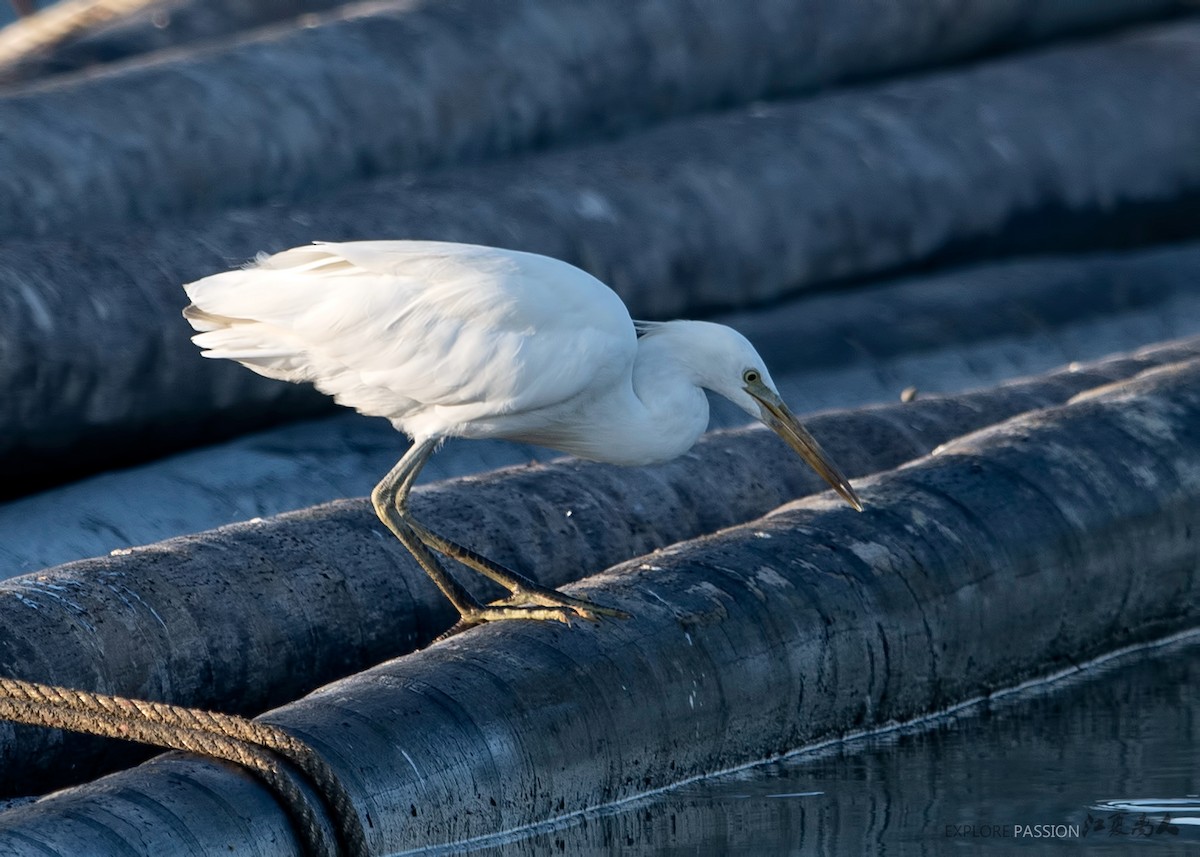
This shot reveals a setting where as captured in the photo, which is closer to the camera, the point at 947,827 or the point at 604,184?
the point at 947,827

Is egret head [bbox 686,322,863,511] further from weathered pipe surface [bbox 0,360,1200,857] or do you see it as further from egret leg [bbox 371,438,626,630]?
egret leg [bbox 371,438,626,630]

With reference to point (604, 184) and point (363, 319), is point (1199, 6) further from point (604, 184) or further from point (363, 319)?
point (363, 319)

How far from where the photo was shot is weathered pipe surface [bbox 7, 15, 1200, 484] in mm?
6234

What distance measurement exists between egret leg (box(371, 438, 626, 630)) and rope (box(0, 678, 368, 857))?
2.83ft

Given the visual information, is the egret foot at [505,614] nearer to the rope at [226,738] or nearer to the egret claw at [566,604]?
the egret claw at [566,604]

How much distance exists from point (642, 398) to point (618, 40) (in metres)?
4.89

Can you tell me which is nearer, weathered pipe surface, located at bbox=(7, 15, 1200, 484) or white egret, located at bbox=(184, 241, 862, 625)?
white egret, located at bbox=(184, 241, 862, 625)

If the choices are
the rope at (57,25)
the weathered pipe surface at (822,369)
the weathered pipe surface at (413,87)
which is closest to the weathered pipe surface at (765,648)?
the weathered pipe surface at (822,369)

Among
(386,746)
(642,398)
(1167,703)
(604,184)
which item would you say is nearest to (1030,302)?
(604,184)

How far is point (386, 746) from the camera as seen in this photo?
147 inches

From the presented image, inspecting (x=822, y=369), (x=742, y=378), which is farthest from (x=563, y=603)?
(x=822, y=369)

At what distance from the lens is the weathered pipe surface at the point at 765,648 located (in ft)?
12.0

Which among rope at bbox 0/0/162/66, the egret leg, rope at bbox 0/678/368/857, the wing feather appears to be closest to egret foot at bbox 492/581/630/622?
the egret leg

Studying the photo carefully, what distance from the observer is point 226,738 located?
11.6 ft
